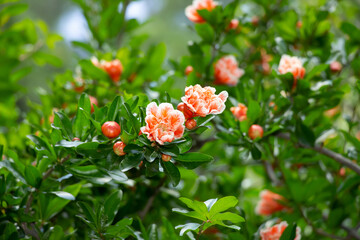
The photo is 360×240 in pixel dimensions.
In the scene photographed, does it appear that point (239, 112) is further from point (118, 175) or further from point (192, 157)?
point (118, 175)

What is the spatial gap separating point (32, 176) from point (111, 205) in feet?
0.65

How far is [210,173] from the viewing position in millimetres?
1688

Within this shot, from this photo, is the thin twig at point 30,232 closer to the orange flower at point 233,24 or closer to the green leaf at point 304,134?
the green leaf at point 304,134

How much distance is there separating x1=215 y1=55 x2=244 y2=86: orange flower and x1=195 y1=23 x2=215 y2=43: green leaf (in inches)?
3.4

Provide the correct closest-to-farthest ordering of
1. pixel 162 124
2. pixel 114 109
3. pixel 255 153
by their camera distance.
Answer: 1. pixel 162 124
2. pixel 114 109
3. pixel 255 153

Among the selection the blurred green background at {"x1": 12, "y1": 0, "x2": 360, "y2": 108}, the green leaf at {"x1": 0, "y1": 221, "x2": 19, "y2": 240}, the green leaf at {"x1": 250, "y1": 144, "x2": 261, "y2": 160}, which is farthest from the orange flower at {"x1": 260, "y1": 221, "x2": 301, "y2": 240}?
the blurred green background at {"x1": 12, "y1": 0, "x2": 360, "y2": 108}

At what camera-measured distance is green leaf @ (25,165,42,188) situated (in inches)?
34.1

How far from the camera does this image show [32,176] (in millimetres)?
872

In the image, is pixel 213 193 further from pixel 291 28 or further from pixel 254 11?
pixel 254 11

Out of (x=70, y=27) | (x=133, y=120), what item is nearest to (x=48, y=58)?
(x=133, y=120)

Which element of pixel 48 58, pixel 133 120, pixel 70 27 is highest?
pixel 133 120

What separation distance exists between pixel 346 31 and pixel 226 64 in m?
0.47

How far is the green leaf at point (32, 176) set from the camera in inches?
34.1

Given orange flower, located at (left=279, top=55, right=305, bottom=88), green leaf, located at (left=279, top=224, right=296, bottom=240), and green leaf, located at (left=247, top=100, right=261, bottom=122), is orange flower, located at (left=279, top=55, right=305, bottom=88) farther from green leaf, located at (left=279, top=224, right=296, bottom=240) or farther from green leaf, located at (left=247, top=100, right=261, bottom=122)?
green leaf, located at (left=279, top=224, right=296, bottom=240)
